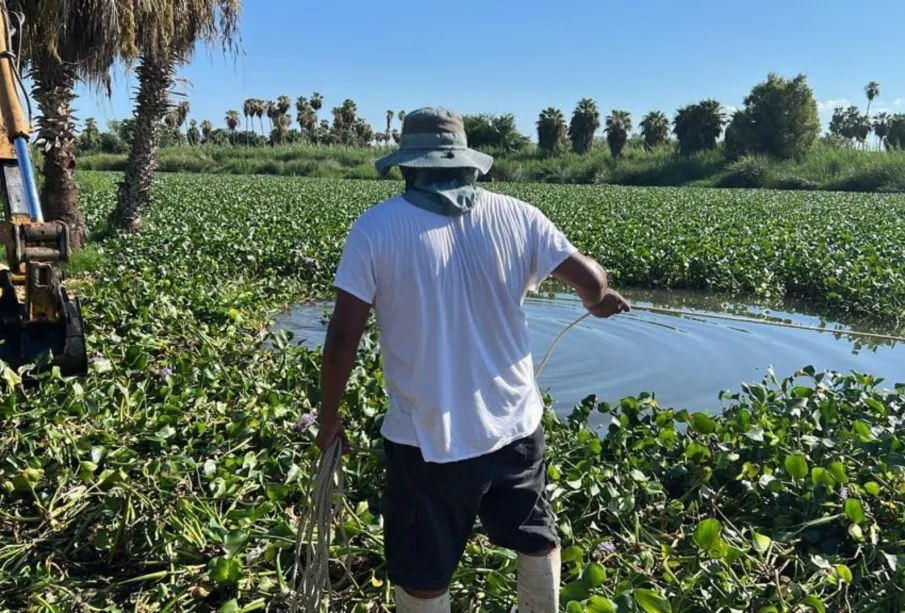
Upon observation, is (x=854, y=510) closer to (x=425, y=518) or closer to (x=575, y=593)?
(x=575, y=593)

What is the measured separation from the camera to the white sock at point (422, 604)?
7.20 ft

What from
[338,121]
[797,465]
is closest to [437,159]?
[797,465]

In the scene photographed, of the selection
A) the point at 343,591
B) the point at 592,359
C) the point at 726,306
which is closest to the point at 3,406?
the point at 343,591

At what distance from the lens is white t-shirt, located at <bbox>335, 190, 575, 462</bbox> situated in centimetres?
203

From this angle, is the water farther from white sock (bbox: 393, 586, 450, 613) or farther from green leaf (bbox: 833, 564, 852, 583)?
white sock (bbox: 393, 586, 450, 613)

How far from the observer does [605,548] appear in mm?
2842

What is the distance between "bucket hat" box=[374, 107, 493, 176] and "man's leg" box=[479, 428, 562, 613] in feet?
2.75

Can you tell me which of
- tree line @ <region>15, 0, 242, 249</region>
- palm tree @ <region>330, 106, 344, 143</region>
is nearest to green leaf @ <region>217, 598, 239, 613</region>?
tree line @ <region>15, 0, 242, 249</region>

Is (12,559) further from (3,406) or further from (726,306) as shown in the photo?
(726,306)

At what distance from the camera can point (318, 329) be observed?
7.77m

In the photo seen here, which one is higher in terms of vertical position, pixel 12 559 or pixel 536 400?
pixel 536 400

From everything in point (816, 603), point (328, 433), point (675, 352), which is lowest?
point (675, 352)

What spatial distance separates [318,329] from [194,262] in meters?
2.68

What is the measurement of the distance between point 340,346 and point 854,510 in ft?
6.60
